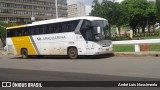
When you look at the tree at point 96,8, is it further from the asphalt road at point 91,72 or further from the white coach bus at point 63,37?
the asphalt road at point 91,72

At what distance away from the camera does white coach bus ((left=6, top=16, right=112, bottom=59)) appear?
74.8 feet

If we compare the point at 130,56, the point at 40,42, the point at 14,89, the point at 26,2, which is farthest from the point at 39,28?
the point at 26,2

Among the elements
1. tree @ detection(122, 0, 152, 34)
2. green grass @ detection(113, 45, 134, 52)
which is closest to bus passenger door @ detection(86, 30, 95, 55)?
green grass @ detection(113, 45, 134, 52)

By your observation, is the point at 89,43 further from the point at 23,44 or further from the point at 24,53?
the point at 24,53

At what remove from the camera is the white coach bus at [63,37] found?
22797mm

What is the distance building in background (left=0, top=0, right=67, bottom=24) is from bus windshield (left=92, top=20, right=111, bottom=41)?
373 ft

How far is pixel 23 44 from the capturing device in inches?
1123

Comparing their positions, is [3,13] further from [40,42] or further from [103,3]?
[40,42]

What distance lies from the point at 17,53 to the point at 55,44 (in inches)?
223

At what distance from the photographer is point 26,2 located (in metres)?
148

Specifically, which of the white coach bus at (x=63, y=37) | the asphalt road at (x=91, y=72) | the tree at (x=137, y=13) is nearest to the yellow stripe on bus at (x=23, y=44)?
the white coach bus at (x=63, y=37)

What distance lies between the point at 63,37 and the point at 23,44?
5.34 meters

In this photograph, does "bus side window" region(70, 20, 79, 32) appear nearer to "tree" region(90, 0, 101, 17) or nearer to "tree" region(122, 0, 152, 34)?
"tree" region(90, 0, 101, 17)

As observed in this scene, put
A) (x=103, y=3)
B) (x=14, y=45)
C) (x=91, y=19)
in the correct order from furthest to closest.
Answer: (x=103, y=3) → (x=14, y=45) → (x=91, y=19)
